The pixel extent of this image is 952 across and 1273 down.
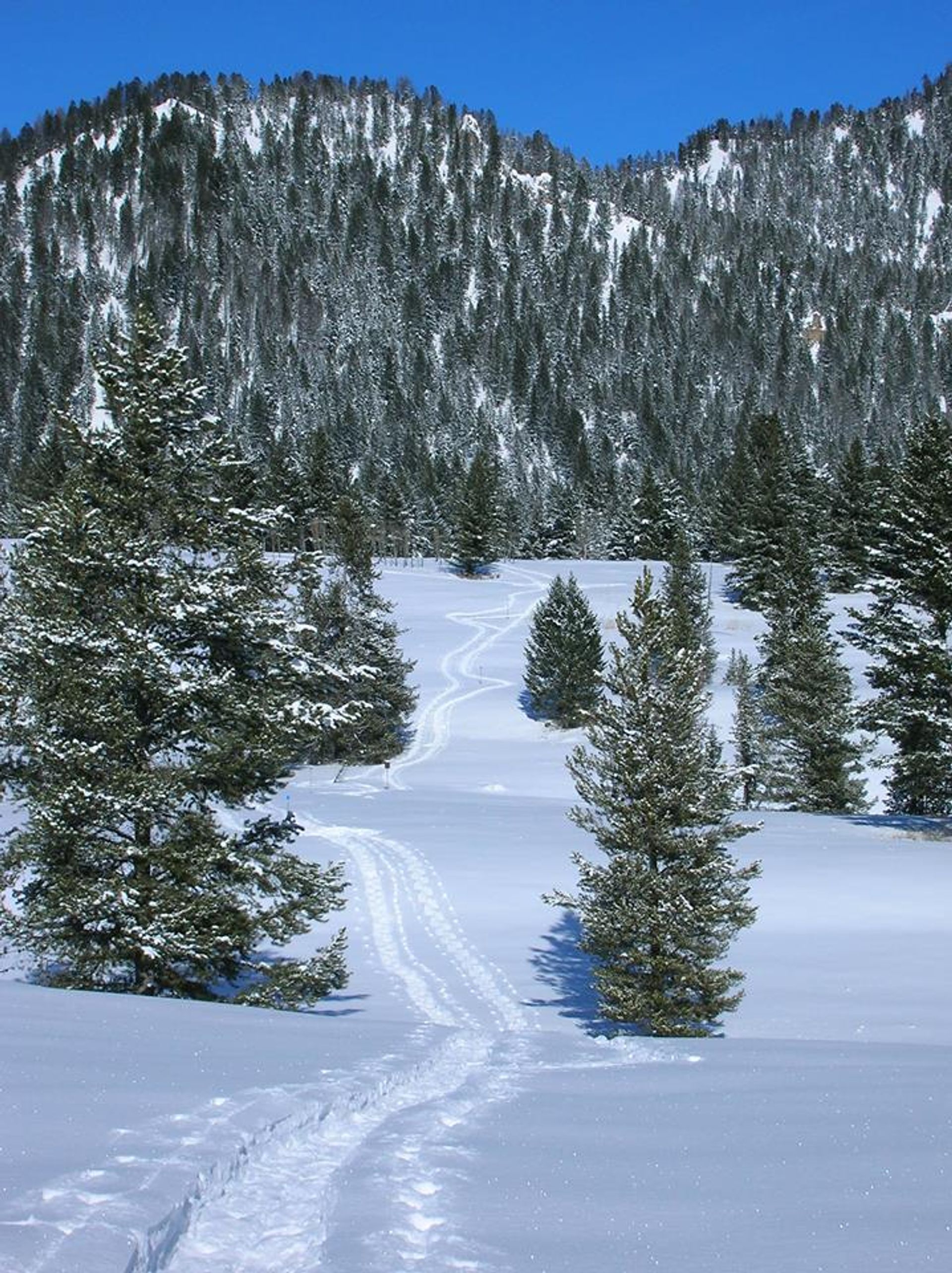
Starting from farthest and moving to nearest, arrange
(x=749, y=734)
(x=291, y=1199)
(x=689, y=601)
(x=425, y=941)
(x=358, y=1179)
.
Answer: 1. (x=689, y=601)
2. (x=749, y=734)
3. (x=425, y=941)
4. (x=358, y=1179)
5. (x=291, y=1199)

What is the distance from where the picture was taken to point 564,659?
51000 mm

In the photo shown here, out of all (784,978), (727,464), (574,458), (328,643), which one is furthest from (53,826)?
(574,458)

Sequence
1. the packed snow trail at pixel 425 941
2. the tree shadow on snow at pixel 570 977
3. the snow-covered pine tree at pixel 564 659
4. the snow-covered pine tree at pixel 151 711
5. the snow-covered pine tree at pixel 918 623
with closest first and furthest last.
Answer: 1. the snow-covered pine tree at pixel 151 711
2. the tree shadow on snow at pixel 570 977
3. the packed snow trail at pixel 425 941
4. the snow-covered pine tree at pixel 918 623
5. the snow-covered pine tree at pixel 564 659

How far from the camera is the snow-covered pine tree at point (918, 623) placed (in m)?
24.7

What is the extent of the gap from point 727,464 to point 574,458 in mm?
41072

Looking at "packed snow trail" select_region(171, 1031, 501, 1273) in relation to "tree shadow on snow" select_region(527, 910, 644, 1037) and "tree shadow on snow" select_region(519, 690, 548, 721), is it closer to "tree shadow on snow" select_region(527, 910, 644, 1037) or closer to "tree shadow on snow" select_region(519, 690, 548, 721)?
"tree shadow on snow" select_region(527, 910, 644, 1037)

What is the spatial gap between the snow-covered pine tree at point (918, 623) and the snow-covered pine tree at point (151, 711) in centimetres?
1898

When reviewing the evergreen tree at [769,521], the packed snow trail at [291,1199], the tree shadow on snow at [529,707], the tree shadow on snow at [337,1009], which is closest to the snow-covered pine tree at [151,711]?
the tree shadow on snow at [337,1009]

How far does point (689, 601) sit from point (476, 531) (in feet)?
108

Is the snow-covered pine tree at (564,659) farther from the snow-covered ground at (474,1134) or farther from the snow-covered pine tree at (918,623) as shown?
the snow-covered ground at (474,1134)

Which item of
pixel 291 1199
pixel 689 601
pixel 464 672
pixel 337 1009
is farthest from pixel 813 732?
pixel 291 1199

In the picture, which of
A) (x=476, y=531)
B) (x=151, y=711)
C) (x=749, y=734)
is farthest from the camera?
(x=476, y=531)

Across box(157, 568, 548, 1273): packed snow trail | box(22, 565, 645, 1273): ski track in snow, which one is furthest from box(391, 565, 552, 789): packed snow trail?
box(22, 565, 645, 1273): ski track in snow

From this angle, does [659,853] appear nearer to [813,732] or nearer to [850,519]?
[813,732]
